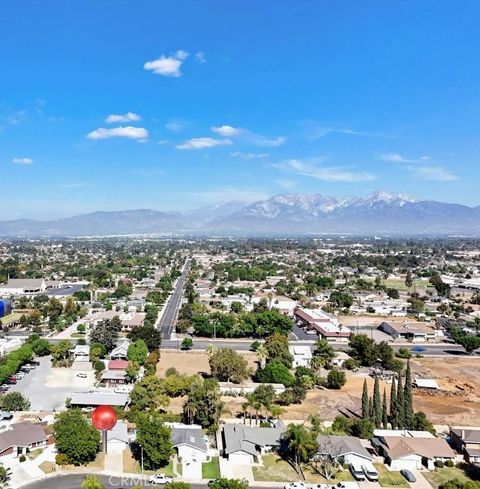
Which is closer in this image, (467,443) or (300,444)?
(300,444)

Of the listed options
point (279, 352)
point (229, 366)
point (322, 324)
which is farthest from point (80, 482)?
point (322, 324)

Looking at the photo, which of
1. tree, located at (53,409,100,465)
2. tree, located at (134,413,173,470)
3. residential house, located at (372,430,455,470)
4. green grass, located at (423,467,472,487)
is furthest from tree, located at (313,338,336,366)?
tree, located at (53,409,100,465)

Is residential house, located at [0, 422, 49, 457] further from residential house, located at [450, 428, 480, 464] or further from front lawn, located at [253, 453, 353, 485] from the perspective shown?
residential house, located at [450, 428, 480, 464]

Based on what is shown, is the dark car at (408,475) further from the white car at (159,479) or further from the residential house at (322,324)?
the residential house at (322,324)

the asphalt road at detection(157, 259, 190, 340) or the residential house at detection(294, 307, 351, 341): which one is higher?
the residential house at detection(294, 307, 351, 341)

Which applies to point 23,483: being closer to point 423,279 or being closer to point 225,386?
point 225,386

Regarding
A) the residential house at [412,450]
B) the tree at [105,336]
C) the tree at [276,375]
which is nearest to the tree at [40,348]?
the tree at [105,336]

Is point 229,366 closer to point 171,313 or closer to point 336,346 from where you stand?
point 336,346
